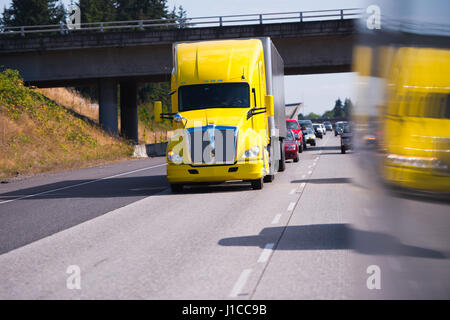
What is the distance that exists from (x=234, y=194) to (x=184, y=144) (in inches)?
66.5

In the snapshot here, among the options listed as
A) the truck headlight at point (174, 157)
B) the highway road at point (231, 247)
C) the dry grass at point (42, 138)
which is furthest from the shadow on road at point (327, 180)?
the dry grass at point (42, 138)

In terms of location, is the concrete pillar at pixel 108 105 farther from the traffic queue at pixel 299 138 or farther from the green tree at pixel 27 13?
the green tree at pixel 27 13

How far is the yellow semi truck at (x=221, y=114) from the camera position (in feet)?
54.4

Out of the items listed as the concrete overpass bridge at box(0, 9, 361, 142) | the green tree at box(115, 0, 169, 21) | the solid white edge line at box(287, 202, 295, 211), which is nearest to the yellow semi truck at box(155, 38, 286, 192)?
the solid white edge line at box(287, 202, 295, 211)

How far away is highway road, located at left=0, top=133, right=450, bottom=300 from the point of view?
6.10 m

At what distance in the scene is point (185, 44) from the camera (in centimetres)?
1869

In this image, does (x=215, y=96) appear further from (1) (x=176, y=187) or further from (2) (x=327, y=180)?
(2) (x=327, y=180)

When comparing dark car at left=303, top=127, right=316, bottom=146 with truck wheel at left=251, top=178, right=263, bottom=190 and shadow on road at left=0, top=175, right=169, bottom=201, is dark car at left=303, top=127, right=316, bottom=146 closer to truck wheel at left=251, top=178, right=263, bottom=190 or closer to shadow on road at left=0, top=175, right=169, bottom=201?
shadow on road at left=0, top=175, right=169, bottom=201

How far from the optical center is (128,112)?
1997 inches

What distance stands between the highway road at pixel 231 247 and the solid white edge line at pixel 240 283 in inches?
0.5

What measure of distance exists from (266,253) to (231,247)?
0.66 meters

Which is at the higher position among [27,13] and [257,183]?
[27,13]

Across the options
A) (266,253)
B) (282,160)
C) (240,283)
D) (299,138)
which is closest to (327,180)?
(282,160)
